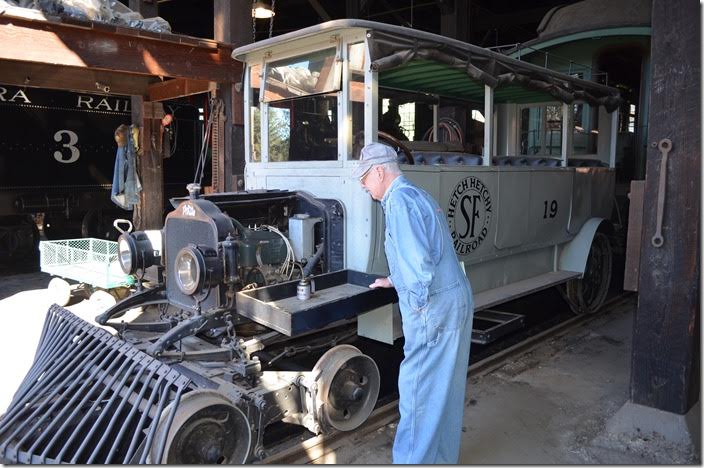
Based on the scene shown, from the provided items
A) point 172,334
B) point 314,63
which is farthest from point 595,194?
point 172,334

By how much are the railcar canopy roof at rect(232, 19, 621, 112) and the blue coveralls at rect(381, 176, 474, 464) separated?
1.34m

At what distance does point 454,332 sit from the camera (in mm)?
2803

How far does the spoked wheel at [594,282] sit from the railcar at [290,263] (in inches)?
14.1

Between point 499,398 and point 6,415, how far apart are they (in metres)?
3.07

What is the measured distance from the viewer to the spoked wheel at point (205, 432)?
2.64 metres

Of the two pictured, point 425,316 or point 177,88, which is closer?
point 425,316

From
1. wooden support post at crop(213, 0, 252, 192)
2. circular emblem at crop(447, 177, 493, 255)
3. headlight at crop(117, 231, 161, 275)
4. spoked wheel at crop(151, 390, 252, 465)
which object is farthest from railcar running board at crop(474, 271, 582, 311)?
wooden support post at crop(213, 0, 252, 192)

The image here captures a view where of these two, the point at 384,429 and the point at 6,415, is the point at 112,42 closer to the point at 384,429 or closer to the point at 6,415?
the point at 6,415

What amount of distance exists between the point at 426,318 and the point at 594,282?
4560 millimetres

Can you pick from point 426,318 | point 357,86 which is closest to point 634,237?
point 426,318

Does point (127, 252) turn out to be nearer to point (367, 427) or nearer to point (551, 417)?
point (367, 427)

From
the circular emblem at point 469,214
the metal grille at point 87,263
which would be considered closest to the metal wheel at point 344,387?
the circular emblem at point 469,214

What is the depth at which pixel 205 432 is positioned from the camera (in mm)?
2756

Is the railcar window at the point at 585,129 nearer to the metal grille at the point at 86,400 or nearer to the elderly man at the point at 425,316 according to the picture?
the elderly man at the point at 425,316
